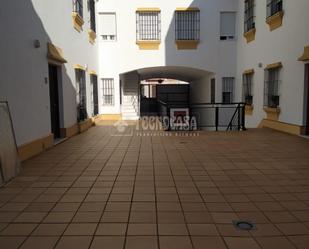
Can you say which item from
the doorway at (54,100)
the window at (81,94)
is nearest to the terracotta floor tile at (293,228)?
the doorway at (54,100)

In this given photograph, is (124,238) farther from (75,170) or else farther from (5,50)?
(5,50)

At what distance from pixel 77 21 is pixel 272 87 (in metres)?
6.88

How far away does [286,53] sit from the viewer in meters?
9.24

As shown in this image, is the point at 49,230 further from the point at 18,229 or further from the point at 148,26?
the point at 148,26

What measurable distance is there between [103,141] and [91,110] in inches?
165

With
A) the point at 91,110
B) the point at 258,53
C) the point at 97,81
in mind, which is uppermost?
the point at 258,53

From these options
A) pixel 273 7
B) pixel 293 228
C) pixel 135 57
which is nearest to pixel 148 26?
pixel 135 57

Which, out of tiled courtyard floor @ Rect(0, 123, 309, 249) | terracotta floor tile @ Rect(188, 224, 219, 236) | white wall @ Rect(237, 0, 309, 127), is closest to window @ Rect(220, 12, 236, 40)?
white wall @ Rect(237, 0, 309, 127)

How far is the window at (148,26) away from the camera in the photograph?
533 inches

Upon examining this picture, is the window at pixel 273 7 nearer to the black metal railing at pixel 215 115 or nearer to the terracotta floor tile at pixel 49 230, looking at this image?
the black metal railing at pixel 215 115

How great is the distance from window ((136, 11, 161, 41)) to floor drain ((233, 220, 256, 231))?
11594mm

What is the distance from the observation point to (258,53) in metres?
11.5

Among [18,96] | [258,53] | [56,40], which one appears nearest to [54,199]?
[18,96]

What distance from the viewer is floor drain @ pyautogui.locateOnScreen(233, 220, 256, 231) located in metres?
3.11
